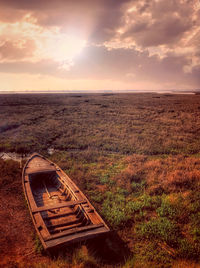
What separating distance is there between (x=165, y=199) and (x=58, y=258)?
5.85 metres

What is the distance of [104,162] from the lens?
13.8 m

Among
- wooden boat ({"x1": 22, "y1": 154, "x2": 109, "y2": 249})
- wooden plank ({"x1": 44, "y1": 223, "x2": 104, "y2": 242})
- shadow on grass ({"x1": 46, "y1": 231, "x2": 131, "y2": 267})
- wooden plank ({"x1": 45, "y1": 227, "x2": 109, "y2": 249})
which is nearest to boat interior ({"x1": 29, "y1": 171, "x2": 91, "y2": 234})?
wooden boat ({"x1": 22, "y1": 154, "x2": 109, "y2": 249})

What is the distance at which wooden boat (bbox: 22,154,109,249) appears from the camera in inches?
209

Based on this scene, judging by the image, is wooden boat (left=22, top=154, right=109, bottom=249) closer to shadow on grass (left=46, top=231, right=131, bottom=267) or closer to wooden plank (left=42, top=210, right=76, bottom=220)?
wooden plank (left=42, top=210, right=76, bottom=220)

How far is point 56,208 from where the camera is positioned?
22.5ft

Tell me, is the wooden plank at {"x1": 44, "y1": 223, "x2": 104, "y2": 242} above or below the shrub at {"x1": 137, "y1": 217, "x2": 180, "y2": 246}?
above

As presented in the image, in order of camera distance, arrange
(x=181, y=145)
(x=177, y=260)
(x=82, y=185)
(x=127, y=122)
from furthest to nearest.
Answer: (x=127, y=122)
(x=181, y=145)
(x=82, y=185)
(x=177, y=260)

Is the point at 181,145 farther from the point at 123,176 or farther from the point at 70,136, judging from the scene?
the point at 70,136

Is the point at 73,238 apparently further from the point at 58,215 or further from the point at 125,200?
the point at 125,200

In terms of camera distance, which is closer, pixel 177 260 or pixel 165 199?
pixel 177 260

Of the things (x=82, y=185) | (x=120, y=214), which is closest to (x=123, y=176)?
(x=82, y=185)

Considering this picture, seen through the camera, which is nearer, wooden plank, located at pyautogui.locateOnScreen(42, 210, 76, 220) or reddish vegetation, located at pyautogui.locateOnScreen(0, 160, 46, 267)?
reddish vegetation, located at pyautogui.locateOnScreen(0, 160, 46, 267)

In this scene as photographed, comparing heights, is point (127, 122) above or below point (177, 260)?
above

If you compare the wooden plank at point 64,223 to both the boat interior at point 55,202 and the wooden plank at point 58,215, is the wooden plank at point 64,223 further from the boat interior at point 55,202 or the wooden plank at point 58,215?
the wooden plank at point 58,215
